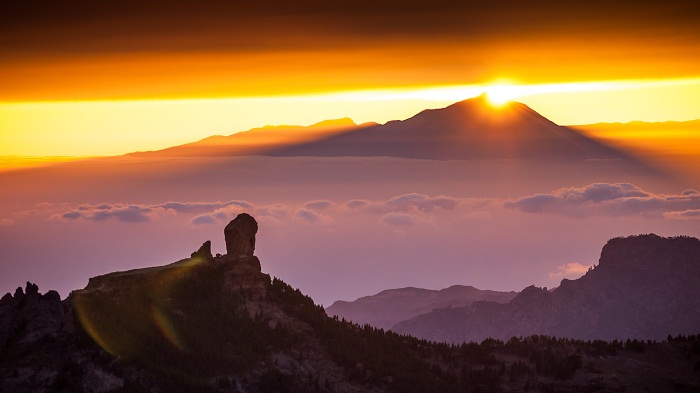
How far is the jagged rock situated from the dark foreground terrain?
19 cm

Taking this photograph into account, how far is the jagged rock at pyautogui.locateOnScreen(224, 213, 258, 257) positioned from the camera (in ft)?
629

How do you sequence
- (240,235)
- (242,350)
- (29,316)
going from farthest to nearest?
(240,235) → (242,350) → (29,316)

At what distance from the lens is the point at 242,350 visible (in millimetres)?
178625

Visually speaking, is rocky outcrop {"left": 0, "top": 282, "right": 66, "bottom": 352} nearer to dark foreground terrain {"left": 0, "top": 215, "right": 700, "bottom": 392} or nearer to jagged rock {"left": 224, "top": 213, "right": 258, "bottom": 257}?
dark foreground terrain {"left": 0, "top": 215, "right": 700, "bottom": 392}

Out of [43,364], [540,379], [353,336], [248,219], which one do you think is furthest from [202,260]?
[540,379]

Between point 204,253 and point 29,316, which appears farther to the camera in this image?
point 204,253

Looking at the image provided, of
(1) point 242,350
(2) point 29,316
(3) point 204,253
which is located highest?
(3) point 204,253

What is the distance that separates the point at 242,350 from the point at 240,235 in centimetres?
2049

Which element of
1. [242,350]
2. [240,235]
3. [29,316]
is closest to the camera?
[29,316]

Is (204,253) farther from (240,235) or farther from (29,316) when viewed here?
(29,316)

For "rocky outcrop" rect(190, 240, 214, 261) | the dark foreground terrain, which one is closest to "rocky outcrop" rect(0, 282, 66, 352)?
the dark foreground terrain

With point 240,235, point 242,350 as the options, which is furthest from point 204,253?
point 242,350

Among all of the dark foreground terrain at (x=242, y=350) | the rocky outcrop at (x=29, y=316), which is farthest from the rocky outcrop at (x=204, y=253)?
the rocky outcrop at (x=29, y=316)

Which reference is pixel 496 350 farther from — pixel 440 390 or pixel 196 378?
pixel 196 378
